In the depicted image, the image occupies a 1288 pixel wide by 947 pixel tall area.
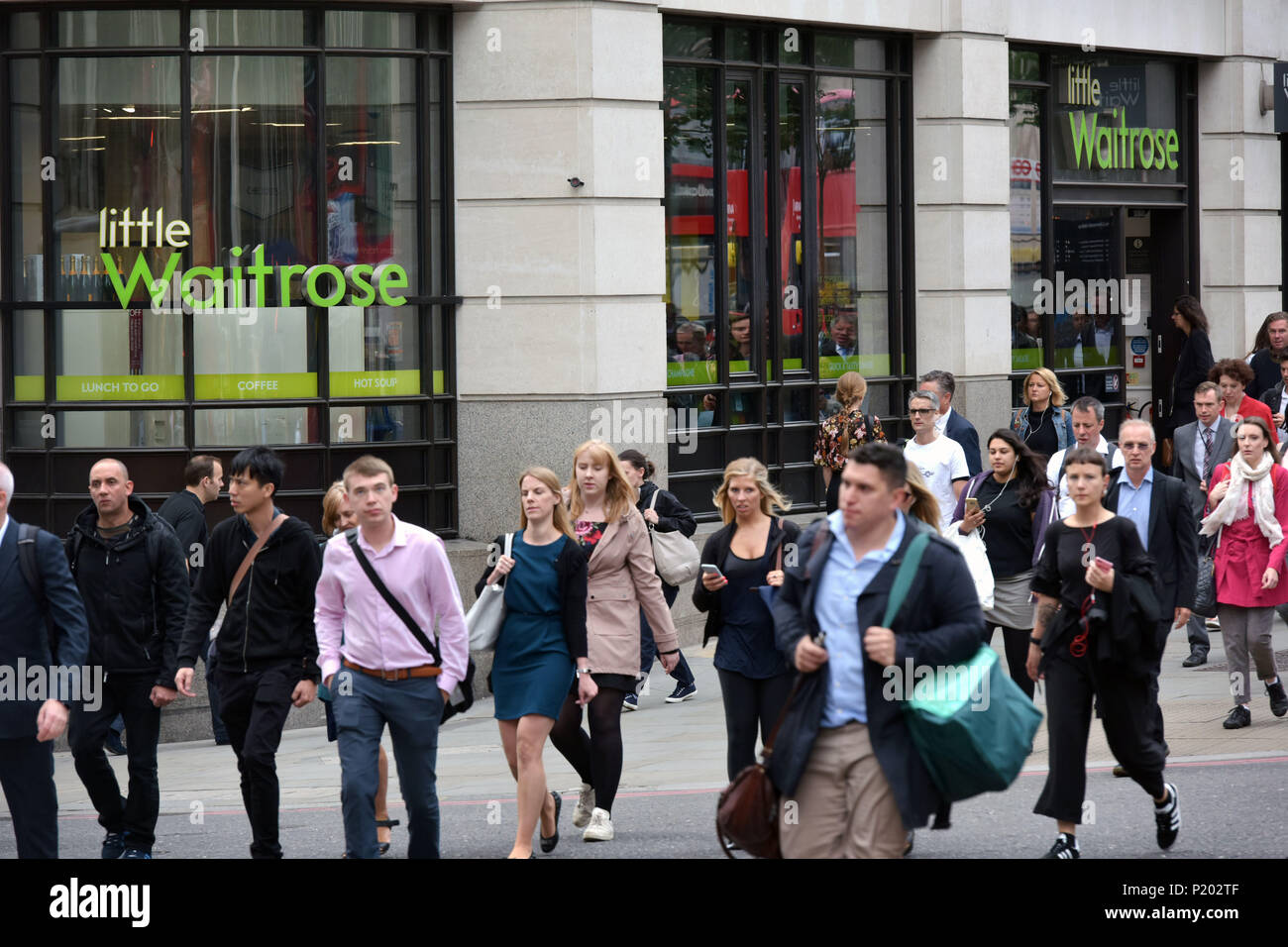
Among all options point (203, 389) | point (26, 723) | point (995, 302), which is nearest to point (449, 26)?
point (203, 389)

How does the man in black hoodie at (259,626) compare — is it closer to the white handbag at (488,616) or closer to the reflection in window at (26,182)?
the white handbag at (488,616)

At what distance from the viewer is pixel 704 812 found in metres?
9.63

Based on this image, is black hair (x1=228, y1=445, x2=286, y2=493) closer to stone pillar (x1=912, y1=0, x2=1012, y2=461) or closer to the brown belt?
the brown belt

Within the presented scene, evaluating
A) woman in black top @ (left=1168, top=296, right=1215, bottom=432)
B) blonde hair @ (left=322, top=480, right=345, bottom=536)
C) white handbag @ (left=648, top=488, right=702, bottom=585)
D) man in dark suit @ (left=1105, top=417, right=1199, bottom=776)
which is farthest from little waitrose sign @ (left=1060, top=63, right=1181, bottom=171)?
blonde hair @ (left=322, top=480, right=345, bottom=536)

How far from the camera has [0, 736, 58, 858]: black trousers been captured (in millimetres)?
7566

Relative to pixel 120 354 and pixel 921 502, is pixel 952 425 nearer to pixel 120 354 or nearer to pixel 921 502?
pixel 921 502

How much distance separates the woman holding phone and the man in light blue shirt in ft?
14.6

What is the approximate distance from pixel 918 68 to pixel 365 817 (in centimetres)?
1275

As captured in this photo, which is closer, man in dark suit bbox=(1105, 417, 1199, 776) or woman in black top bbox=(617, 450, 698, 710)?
man in dark suit bbox=(1105, 417, 1199, 776)

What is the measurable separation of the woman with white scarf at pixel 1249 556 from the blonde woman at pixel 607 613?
416 cm

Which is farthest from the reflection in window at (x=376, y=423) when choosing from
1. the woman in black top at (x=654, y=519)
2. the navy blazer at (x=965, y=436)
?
the navy blazer at (x=965, y=436)

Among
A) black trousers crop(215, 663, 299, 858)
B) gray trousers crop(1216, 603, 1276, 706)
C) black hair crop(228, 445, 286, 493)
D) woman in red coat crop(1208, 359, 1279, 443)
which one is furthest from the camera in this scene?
woman in red coat crop(1208, 359, 1279, 443)

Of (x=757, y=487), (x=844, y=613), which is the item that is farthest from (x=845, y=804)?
(x=757, y=487)

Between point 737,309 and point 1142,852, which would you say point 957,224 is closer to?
point 737,309
